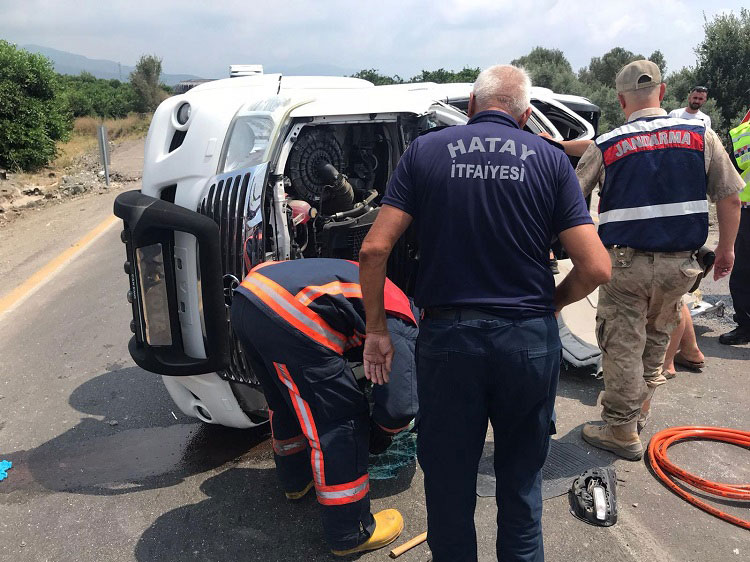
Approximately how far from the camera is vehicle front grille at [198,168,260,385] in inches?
112

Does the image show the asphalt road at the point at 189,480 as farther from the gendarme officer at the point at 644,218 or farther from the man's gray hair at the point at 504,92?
the man's gray hair at the point at 504,92

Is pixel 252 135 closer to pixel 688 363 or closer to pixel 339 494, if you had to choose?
pixel 339 494

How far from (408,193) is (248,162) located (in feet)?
3.59

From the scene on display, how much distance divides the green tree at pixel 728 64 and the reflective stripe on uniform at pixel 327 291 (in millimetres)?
18756

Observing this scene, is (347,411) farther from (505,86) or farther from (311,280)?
(505,86)

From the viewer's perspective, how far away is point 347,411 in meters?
→ 2.57

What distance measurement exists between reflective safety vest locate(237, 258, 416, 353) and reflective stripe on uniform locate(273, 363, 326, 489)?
0.79 ft

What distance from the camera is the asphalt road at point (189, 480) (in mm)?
2680

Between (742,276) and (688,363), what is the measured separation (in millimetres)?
1046

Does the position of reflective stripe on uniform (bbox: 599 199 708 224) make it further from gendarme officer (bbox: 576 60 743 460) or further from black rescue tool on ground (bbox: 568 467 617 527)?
black rescue tool on ground (bbox: 568 467 617 527)

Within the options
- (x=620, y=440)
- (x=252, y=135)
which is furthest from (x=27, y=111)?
(x=620, y=440)

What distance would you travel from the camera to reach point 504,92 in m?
2.18

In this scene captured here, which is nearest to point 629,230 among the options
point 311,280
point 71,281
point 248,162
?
point 311,280

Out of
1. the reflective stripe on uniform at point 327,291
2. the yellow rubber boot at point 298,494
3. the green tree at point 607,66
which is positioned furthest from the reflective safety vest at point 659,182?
the green tree at point 607,66
